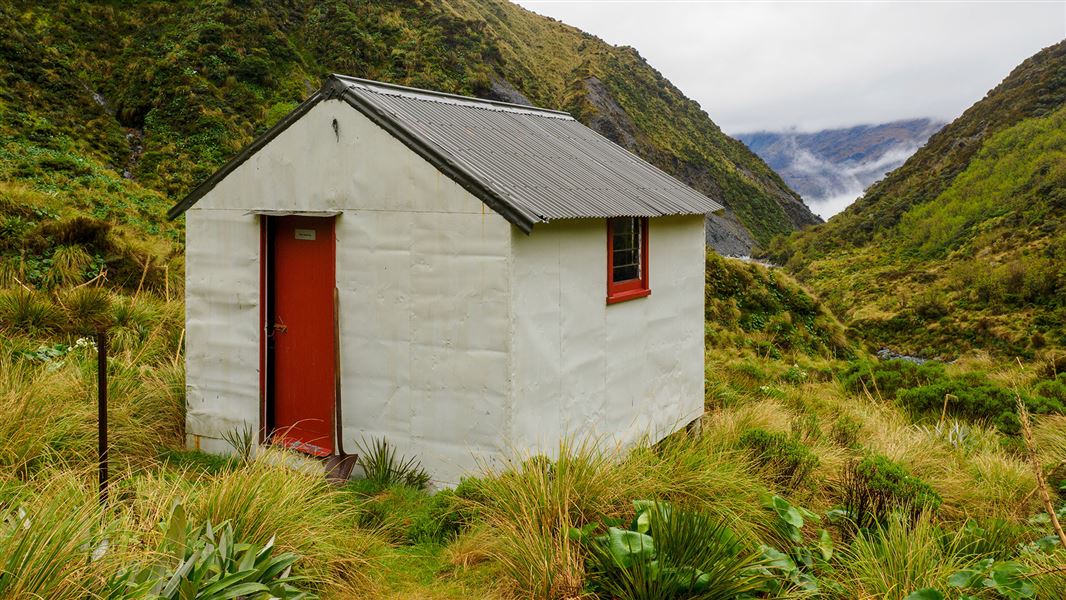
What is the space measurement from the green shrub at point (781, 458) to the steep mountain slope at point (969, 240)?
81.5 ft

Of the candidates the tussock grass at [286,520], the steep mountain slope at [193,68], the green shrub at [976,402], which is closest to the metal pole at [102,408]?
the tussock grass at [286,520]

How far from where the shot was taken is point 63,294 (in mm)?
11992

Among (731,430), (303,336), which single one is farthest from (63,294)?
(731,430)

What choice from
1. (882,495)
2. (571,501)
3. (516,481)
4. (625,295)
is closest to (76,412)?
(516,481)

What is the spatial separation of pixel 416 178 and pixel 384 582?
11.3 feet

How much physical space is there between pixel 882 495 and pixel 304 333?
5.54m

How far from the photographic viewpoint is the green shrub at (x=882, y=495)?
22.6ft

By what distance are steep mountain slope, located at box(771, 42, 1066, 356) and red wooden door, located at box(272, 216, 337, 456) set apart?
27.9 m

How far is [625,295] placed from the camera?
334 inches

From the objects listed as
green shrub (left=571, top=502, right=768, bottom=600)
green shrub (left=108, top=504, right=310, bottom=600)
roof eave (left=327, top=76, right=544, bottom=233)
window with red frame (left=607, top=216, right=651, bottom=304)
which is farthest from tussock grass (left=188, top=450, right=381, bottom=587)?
window with red frame (left=607, top=216, right=651, bottom=304)

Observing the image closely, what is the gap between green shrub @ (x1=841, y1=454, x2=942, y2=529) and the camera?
6883 mm

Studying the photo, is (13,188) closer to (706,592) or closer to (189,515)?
(189,515)

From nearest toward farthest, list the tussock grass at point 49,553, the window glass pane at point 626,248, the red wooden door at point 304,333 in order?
1. the tussock grass at point 49,553
2. the red wooden door at point 304,333
3. the window glass pane at point 626,248

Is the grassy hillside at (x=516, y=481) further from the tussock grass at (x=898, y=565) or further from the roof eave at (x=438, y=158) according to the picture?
the roof eave at (x=438, y=158)
